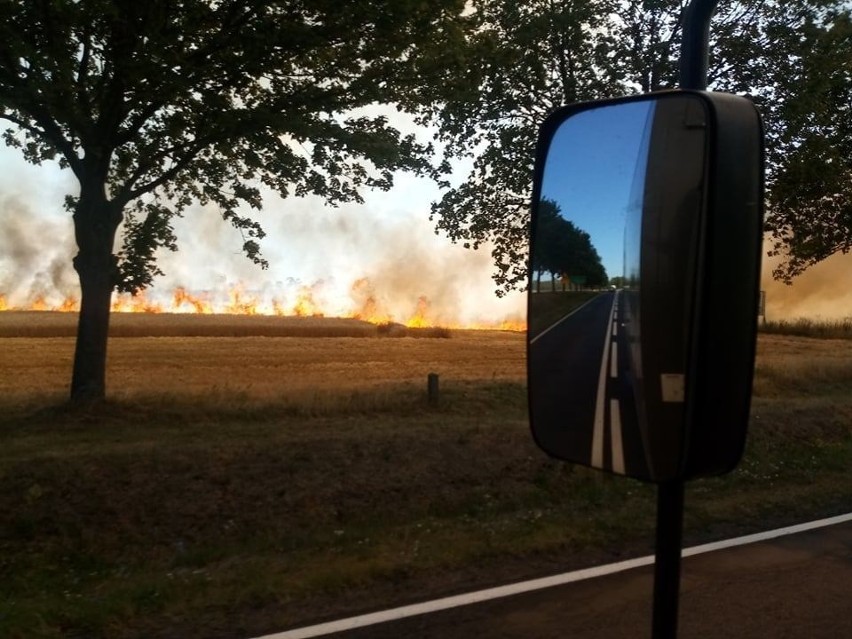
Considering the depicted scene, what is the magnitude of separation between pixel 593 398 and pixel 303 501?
7.39m

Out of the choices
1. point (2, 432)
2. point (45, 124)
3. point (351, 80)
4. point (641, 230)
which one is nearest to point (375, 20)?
point (351, 80)

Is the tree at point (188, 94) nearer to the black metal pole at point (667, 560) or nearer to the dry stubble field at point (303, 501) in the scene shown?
the dry stubble field at point (303, 501)

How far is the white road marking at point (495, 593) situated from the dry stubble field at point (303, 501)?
0.61 feet

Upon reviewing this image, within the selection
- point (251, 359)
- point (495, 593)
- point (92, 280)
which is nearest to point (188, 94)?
point (92, 280)

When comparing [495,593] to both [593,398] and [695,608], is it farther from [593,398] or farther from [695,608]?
[593,398]

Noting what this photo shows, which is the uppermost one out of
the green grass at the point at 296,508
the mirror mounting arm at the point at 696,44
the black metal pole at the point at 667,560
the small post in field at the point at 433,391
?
the mirror mounting arm at the point at 696,44

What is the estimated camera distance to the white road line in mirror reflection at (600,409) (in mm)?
2512

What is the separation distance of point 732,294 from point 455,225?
52.0ft

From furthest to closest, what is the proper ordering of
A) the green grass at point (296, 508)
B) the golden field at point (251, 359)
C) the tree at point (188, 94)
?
the golden field at point (251, 359) < the tree at point (188, 94) < the green grass at point (296, 508)

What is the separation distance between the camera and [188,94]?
488 inches

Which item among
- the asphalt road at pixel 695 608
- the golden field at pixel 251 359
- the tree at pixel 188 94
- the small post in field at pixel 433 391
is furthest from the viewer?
the golden field at pixel 251 359

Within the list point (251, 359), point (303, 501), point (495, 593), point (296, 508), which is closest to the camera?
point (495, 593)

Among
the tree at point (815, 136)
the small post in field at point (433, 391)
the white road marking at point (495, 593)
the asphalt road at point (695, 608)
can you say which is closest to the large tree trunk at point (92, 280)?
the small post in field at point (433, 391)

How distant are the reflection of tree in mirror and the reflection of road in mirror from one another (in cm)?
12
